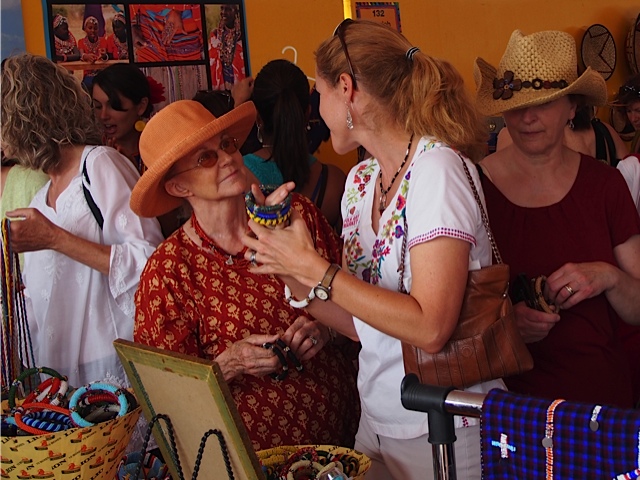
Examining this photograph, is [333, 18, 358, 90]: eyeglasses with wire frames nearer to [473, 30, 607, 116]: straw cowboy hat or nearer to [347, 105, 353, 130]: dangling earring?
[347, 105, 353, 130]: dangling earring

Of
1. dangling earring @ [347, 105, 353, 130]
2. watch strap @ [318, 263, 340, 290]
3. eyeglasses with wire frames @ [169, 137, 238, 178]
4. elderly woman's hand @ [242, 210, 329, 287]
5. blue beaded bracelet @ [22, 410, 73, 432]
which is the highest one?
dangling earring @ [347, 105, 353, 130]

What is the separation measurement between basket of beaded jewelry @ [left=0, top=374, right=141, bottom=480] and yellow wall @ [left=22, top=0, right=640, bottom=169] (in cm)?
242

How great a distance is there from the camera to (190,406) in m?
1.51

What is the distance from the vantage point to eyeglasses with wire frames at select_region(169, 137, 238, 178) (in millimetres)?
2271

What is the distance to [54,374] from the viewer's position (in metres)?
2.01

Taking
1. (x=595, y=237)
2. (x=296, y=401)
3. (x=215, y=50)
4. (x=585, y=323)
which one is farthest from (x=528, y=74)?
(x=215, y=50)

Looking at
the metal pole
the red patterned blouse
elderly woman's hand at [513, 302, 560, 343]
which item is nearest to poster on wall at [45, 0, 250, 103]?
the red patterned blouse

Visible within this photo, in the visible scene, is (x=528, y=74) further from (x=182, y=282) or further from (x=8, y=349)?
(x=8, y=349)

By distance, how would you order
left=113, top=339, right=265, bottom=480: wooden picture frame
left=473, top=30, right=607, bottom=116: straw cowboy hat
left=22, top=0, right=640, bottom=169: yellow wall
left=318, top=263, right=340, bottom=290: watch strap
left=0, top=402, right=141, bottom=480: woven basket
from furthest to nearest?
left=22, top=0, right=640, bottom=169: yellow wall
left=473, top=30, right=607, bottom=116: straw cowboy hat
left=318, top=263, right=340, bottom=290: watch strap
left=0, top=402, right=141, bottom=480: woven basket
left=113, top=339, right=265, bottom=480: wooden picture frame

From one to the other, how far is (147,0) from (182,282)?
2.29 meters

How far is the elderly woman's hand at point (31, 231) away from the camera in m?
2.46

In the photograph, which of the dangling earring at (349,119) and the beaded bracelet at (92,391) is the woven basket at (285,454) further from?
the dangling earring at (349,119)

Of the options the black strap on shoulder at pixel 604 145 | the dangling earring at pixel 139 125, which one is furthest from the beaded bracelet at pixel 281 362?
the black strap on shoulder at pixel 604 145

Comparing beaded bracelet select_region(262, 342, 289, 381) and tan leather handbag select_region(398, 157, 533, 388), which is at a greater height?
tan leather handbag select_region(398, 157, 533, 388)
